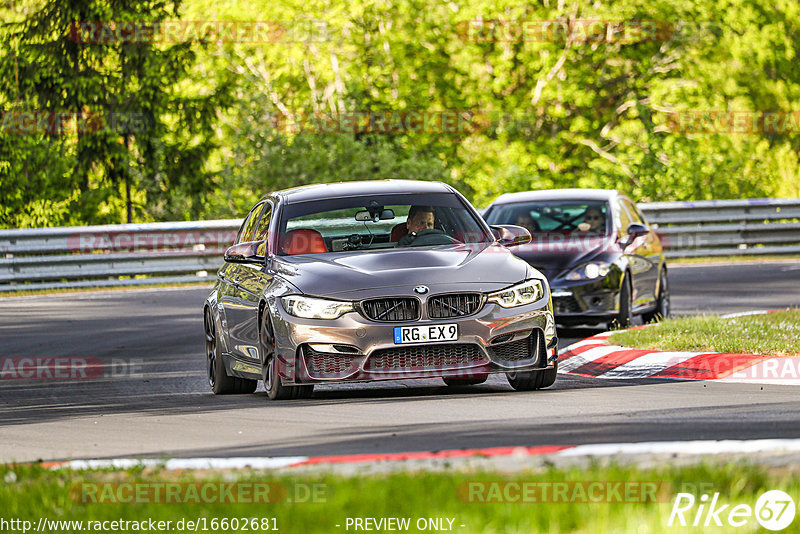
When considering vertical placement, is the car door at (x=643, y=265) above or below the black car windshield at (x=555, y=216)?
below

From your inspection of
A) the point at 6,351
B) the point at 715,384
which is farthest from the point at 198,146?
the point at 715,384

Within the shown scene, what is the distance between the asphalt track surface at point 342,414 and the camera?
26.1 feet

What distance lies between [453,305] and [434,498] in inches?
183

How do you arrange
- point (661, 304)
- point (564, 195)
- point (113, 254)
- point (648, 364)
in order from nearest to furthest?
point (648, 364) → point (661, 304) → point (564, 195) → point (113, 254)

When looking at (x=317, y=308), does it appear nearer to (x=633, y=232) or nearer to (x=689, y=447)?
(x=689, y=447)

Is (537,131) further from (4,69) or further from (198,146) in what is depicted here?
(4,69)

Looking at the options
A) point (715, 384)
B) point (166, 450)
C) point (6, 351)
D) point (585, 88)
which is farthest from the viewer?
point (585, 88)

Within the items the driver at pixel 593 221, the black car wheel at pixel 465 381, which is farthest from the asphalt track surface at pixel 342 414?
the driver at pixel 593 221

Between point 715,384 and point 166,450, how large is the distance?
4598 millimetres

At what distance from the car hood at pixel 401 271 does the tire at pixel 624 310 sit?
4920 millimetres

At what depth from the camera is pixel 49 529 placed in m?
5.61

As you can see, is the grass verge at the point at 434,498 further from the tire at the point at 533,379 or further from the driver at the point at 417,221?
the driver at the point at 417,221

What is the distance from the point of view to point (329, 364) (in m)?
10.3

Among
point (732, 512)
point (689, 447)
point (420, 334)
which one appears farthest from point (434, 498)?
point (420, 334)
